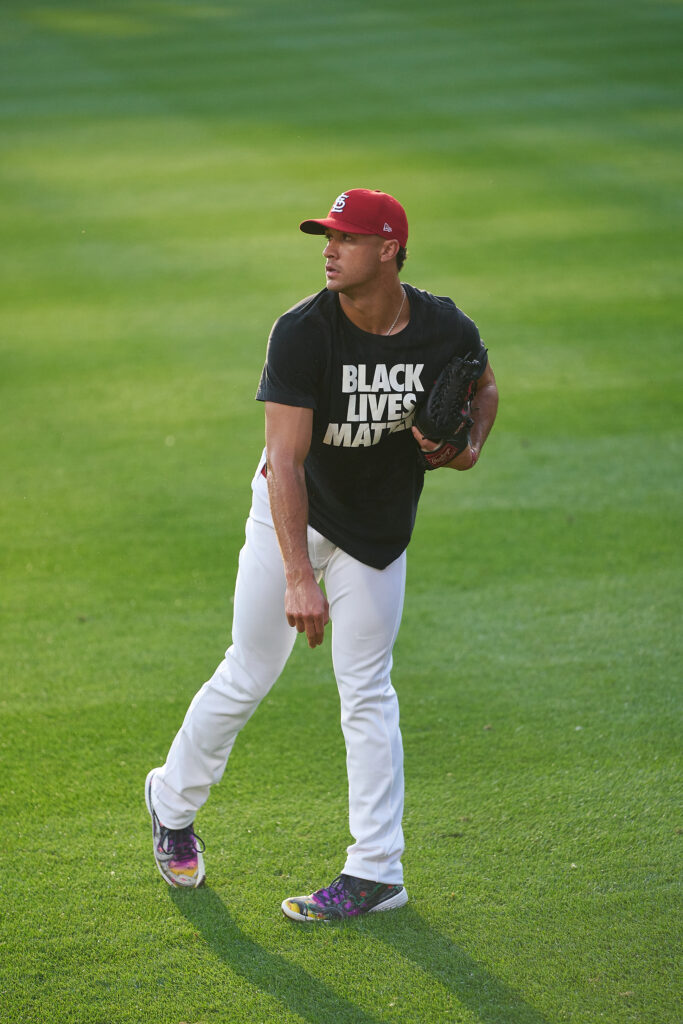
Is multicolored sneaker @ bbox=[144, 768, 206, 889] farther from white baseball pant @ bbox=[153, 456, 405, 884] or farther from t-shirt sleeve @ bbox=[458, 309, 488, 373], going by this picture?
t-shirt sleeve @ bbox=[458, 309, 488, 373]

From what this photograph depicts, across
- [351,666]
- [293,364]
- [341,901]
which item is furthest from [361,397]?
[341,901]

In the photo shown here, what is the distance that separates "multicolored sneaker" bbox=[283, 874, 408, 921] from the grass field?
5 centimetres

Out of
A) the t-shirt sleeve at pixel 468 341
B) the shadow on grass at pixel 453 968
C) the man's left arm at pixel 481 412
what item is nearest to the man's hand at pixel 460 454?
the man's left arm at pixel 481 412

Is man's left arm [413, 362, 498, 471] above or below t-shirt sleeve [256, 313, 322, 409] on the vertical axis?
below

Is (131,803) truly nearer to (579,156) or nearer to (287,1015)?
(287,1015)

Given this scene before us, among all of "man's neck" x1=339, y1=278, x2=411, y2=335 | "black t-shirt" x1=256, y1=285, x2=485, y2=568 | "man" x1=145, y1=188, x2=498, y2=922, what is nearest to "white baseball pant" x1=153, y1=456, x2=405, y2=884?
"man" x1=145, y1=188, x2=498, y2=922

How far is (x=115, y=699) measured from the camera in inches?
200

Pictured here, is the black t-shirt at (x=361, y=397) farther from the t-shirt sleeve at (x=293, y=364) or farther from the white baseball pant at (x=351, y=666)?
the white baseball pant at (x=351, y=666)

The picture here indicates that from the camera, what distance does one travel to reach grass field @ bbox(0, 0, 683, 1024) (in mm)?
3637

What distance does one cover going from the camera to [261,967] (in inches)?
141

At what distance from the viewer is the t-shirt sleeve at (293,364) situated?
3.50 m

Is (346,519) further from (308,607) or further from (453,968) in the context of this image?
(453,968)

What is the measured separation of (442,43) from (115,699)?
61.4ft

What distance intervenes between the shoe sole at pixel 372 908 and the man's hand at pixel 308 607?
94 centimetres
